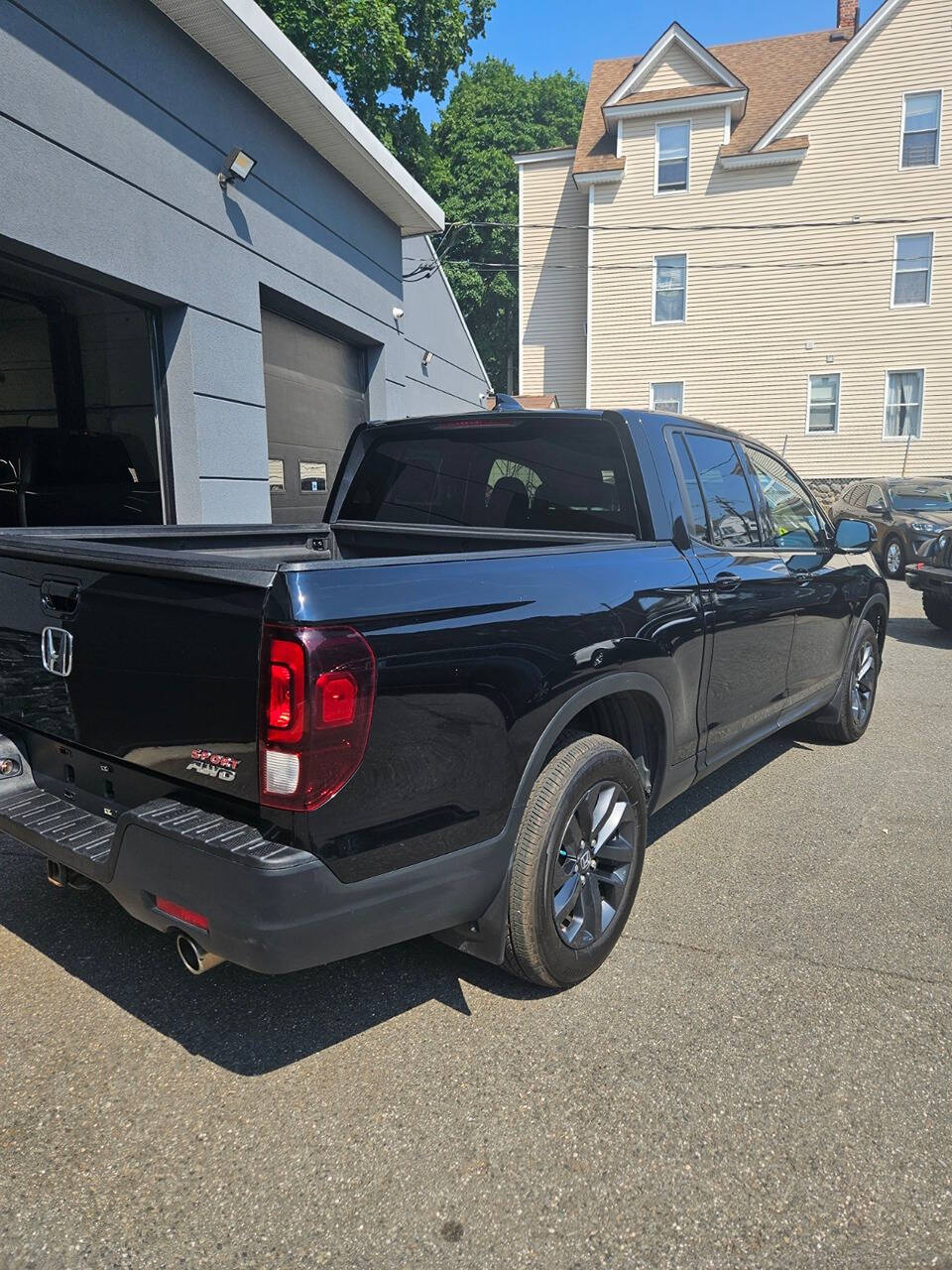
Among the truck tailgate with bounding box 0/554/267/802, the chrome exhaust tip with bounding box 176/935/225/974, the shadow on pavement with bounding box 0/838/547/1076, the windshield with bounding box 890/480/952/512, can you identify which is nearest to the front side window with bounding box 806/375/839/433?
the windshield with bounding box 890/480/952/512

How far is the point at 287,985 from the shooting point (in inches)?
111

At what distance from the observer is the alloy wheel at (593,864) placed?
9.01ft

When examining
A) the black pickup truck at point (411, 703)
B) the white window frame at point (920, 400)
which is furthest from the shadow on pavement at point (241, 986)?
the white window frame at point (920, 400)

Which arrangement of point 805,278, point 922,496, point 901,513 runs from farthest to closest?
point 805,278
point 922,496
point 901,513

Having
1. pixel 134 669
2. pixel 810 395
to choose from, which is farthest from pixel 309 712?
pixel 810 395

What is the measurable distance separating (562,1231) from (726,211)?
25.1 m

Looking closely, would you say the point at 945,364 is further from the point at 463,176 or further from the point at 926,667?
the point at 463,176

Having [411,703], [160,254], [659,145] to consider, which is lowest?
[411,703]

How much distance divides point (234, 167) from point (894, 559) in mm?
11484

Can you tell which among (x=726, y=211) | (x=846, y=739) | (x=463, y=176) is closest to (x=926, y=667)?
(x=846, y=739)

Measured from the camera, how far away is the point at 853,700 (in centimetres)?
539

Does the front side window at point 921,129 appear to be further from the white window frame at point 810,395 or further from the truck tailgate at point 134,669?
the truck tailgate at point 134,669

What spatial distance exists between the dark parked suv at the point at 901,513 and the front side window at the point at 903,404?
25.0 ft

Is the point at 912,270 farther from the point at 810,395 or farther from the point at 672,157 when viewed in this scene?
the point at 672,157
